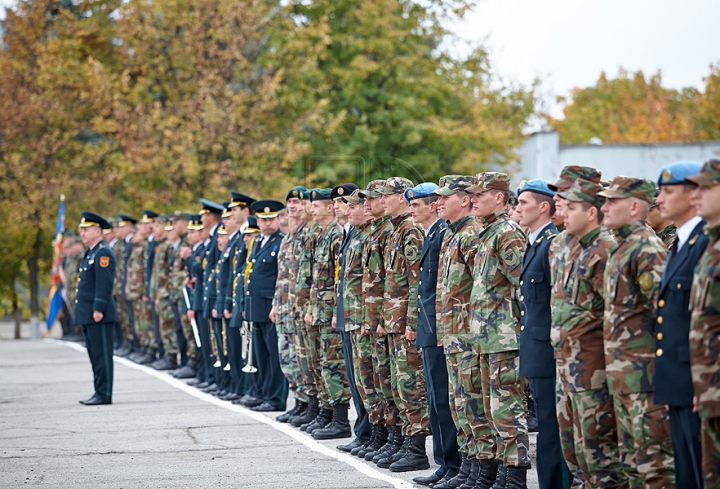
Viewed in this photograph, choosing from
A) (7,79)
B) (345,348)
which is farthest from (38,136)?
(345,348)

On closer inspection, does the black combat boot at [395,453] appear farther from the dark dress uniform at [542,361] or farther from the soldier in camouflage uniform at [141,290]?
the soldier in camouflage uniform at [141,290]

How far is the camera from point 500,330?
7.24m

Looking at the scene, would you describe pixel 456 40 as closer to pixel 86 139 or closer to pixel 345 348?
pixel 86 139

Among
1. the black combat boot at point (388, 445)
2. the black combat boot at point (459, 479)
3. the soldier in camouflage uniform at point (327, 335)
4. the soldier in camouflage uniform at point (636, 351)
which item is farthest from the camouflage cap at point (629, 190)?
the soldier in camouflage uniform at point (327, 335)

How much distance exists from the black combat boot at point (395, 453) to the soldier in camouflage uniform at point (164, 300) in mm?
9406

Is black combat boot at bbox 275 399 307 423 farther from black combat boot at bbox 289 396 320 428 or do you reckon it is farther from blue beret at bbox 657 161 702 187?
blue beret at bbox 657 161 702 187

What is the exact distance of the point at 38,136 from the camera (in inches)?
1137

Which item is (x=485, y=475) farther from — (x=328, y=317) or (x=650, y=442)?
(x=328, y=317)

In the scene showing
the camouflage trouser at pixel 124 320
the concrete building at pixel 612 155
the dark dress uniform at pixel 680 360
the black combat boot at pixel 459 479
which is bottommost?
the black combat boot at pixel 459 479

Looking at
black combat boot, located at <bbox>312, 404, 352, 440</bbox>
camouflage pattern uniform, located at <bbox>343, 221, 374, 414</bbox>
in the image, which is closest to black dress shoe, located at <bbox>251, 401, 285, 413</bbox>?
black combat boot, located at <bbox>312, 404, 352, 440</bbox>

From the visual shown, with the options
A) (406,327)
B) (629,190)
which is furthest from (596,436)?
(406,327)

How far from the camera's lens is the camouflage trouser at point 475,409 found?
7.47m

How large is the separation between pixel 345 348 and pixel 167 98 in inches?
825

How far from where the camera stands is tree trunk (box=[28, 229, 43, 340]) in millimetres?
29438
